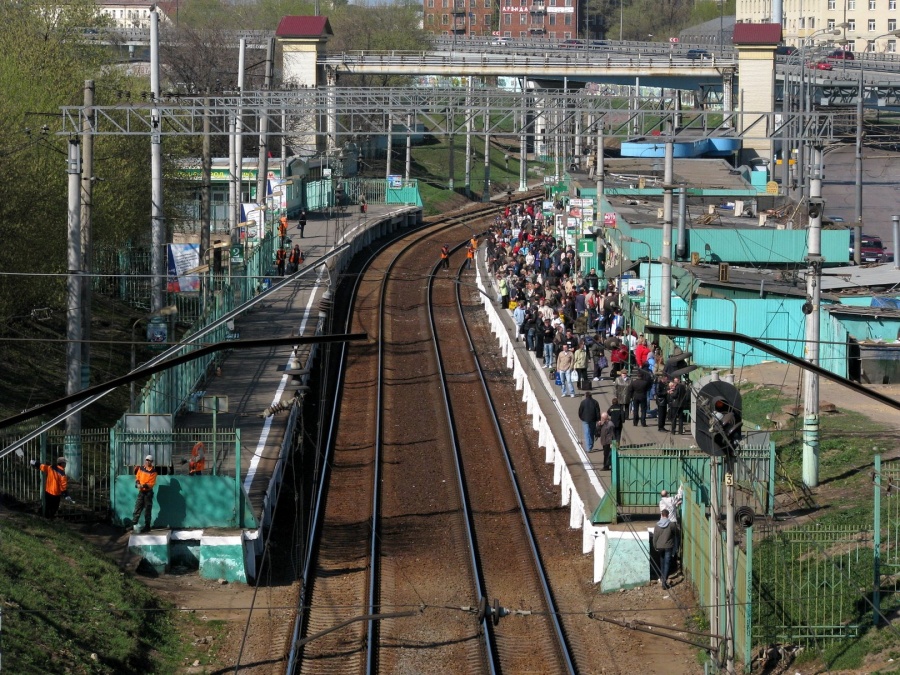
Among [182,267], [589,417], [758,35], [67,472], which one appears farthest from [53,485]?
[758,35]

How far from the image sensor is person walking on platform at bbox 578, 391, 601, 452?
1931cm

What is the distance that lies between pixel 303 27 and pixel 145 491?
48472 millimetres

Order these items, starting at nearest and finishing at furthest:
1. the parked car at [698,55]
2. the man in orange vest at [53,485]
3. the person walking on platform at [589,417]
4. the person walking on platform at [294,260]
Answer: the man in orange vest at [53,485] → the person walking on platform at [589,417] → the person walking on platform at [294,260] → the parked car at [698,55]

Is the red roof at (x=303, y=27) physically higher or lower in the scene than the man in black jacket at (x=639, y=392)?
higher

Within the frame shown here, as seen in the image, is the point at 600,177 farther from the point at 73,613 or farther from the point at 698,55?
the point at 698,55

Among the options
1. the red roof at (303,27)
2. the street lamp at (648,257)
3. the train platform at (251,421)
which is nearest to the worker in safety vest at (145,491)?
the train platform at (251,421)

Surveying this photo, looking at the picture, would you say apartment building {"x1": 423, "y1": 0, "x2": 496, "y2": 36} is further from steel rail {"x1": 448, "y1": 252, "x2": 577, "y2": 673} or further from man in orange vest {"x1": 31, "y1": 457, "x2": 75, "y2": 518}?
man in orange vest {"x1": 31, "y1": 457, "x2": 75, "y2": 518}

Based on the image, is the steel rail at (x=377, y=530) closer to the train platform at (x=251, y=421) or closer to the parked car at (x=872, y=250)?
the train platform at (x=251, y=421)

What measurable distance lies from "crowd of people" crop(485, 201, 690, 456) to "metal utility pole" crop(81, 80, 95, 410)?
6932 millimetres

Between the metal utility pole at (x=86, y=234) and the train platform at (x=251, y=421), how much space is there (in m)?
1.97

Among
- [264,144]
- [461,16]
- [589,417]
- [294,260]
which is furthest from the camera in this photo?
[461,16]

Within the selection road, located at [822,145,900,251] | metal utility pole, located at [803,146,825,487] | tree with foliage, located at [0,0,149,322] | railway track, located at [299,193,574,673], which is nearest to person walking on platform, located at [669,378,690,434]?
metal utility pole, located at [803,146,825,487]

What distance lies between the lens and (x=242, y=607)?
1494 cm

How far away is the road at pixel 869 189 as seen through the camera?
53844 millimetres
